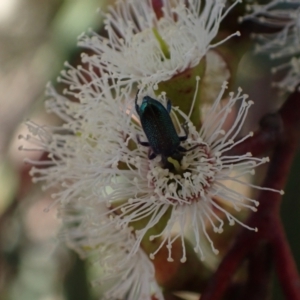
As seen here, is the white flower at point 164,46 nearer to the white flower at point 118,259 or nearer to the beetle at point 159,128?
the beetle at point 159,128

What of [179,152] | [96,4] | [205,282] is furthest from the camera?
[96,4]

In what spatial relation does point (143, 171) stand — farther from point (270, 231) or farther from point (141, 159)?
point (270, 231)

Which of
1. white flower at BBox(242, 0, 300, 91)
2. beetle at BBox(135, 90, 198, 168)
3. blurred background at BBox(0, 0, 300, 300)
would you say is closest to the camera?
beetle at BBox(135, 90, 198, 168)

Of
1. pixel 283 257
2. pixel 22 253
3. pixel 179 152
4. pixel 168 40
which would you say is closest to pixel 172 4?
pixel 168 40

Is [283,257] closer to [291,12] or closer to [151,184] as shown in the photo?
[151,184]

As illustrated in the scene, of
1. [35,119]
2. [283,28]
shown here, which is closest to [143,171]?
[283,28]

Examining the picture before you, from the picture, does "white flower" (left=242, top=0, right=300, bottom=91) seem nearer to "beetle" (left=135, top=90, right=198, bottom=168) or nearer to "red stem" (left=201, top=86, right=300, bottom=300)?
"red stem" (left=201, top=86, right=300, bottom=300)

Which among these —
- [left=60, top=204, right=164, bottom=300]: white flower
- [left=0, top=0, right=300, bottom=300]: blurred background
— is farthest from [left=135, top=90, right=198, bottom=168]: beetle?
[left=0, top=0, right=300, bottom=300]: blurred background
